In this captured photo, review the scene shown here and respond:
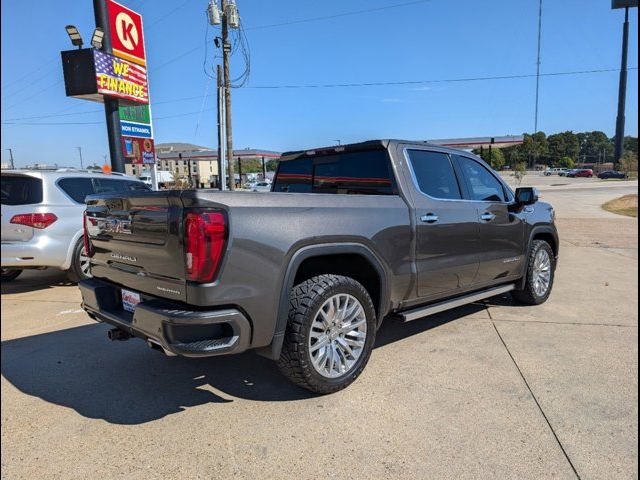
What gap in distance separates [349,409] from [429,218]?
1714 millimetres

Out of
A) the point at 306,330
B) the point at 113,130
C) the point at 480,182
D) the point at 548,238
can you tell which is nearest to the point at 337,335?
the point at 306,330

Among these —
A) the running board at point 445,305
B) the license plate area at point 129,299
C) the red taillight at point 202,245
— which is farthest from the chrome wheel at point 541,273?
the license plate area at point 129,299

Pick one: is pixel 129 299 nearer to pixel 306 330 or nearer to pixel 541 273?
pixel 306 330

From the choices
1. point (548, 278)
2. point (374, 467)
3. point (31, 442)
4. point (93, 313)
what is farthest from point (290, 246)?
point (548, 278)

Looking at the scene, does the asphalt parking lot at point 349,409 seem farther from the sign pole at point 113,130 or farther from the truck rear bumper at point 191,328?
the sign pole at point 113,130

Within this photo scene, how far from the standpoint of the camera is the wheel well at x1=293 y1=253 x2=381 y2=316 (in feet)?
10.4

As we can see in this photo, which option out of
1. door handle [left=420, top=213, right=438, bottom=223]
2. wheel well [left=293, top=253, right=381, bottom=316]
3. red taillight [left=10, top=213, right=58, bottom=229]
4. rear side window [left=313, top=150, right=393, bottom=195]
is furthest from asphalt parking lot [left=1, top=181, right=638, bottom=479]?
rear side window [left=313, top=150, right=393, bottom=195]

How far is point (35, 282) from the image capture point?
22.1ft

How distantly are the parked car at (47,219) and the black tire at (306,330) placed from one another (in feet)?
10.4

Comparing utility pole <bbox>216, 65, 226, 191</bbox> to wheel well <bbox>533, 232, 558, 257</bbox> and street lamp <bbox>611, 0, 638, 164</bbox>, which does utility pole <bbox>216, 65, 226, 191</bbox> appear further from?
wheel well <bbox>533, 232, 558, 257</bbox>

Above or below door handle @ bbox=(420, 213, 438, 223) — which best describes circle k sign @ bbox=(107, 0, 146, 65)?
above

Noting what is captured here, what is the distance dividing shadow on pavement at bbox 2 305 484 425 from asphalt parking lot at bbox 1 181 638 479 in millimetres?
15

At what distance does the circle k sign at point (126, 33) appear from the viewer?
1157 cm

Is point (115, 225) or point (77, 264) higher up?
point (115, 225)
